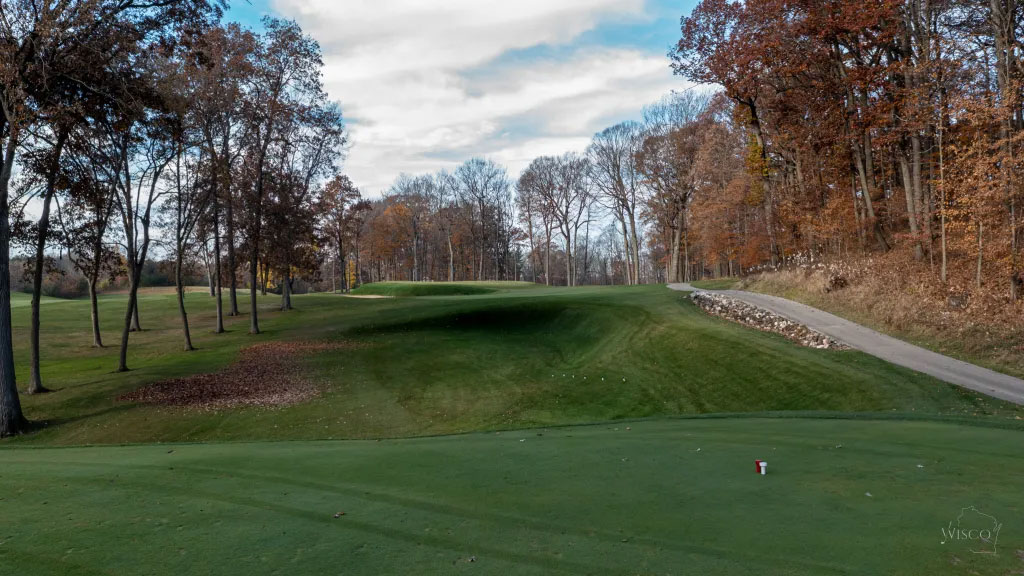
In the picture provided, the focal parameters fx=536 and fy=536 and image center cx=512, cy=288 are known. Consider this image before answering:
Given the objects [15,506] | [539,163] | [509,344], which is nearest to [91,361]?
[509,344]

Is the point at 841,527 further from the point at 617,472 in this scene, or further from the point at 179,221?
the point at 179,221

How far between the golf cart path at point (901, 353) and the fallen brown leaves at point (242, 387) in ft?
57.1

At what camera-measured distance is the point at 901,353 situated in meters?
15.7

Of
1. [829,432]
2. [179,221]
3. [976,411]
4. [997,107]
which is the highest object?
[997,107]

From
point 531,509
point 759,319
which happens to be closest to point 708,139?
point 759,319

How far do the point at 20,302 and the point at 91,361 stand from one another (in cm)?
2987

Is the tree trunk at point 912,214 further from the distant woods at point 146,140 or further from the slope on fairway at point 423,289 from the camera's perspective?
the slope on fairway at point 423,289

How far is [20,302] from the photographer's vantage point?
1633 inches

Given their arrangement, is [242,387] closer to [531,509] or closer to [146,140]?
[146,140]

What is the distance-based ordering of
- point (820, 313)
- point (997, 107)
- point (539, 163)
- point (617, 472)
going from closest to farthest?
point (617, 472), point (997, 107), point (820, 313), point (539, 163)

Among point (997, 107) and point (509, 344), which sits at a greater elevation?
point (997, 107)

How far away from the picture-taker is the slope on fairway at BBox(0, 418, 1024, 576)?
3367 millimetres

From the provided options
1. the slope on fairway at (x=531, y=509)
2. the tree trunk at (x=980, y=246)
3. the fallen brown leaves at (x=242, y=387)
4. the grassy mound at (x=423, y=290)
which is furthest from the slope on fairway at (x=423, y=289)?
the slope on fairway at (x=531, y=509)

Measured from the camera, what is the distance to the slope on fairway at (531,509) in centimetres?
337
